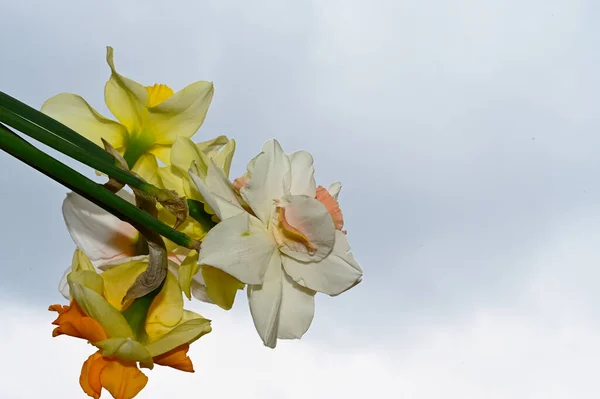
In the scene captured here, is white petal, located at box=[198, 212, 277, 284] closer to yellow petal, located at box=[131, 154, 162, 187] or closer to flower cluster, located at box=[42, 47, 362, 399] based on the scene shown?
→ flower cluster, located at box=[42, 47, 362, 399]

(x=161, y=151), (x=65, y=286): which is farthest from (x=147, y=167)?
(x=65, y=286)

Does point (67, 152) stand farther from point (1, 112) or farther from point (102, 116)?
point (102, 116)

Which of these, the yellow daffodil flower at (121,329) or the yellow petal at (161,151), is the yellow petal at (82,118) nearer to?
the yellow petal at (161,151)

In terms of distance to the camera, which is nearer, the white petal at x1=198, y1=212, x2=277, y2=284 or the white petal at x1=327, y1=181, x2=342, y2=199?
the white petal at x1=198, y1=212, x2=277, y2=284

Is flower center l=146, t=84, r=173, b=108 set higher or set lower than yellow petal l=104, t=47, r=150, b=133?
higher

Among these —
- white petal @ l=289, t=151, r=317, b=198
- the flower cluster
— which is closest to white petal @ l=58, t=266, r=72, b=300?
the flower cluster

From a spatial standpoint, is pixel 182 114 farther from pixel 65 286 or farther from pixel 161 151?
pixel 65 286

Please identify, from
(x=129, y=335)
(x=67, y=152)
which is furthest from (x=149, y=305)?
(x=67, y=152)

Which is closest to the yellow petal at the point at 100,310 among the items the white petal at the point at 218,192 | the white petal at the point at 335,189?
the white petal at the point at 218,192
